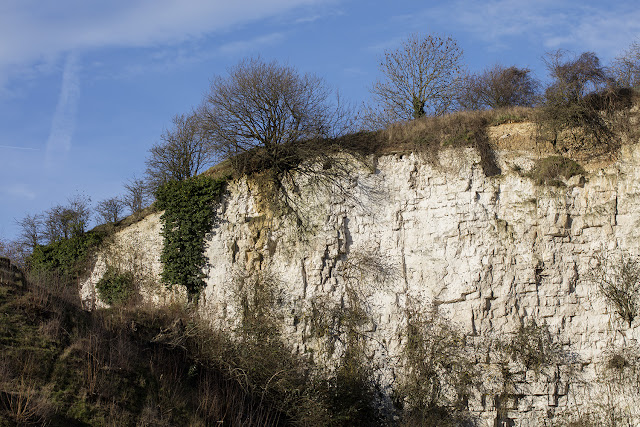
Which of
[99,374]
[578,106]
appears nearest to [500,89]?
[578,106]

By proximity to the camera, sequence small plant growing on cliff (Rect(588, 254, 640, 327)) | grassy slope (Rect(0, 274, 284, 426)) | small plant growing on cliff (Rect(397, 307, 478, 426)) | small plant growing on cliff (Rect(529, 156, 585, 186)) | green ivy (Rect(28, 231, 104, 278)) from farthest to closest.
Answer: green ivy (Rect(28, 231, 104, 278)) < small plant growing on cliff (Rect(529, 156, 585, 186)) < small plant growing on cliff (Rect(397, 307, 478, 426)) < small plant growing on cliff (Rect(588, 254, 640, 327)) < grassy slope (Rect(0, 274, 284, 426))

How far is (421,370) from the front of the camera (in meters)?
16.0

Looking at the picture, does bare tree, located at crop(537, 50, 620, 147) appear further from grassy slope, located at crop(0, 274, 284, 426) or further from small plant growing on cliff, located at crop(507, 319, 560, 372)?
grassy slope, located at crop(0, 274, 284, 426)

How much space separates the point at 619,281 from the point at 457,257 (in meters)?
3.92

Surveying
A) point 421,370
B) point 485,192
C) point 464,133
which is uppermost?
point 464,133

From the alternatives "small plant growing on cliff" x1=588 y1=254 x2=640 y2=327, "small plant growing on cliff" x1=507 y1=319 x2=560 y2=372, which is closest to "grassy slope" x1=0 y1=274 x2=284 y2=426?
"small plant growing on cliff" x1=507 y1=319 x2=560 y2=372

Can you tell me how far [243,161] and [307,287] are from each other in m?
4.36

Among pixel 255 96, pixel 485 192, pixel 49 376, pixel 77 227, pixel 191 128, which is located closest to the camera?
pixel 49 376

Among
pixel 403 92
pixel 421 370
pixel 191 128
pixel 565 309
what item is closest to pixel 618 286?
pixel 565 309

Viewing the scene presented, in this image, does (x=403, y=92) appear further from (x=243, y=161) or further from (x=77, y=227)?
(x=77, y=227)

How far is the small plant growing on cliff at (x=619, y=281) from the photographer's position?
1521cm

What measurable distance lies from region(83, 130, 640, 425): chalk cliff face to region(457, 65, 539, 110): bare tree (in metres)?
10.2

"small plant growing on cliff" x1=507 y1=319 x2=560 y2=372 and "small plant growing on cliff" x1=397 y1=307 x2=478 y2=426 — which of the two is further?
"small plant growing on cliff" x1=397 y1=307 x2=478 y2=426

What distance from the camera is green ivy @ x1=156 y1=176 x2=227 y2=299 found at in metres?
18.6
